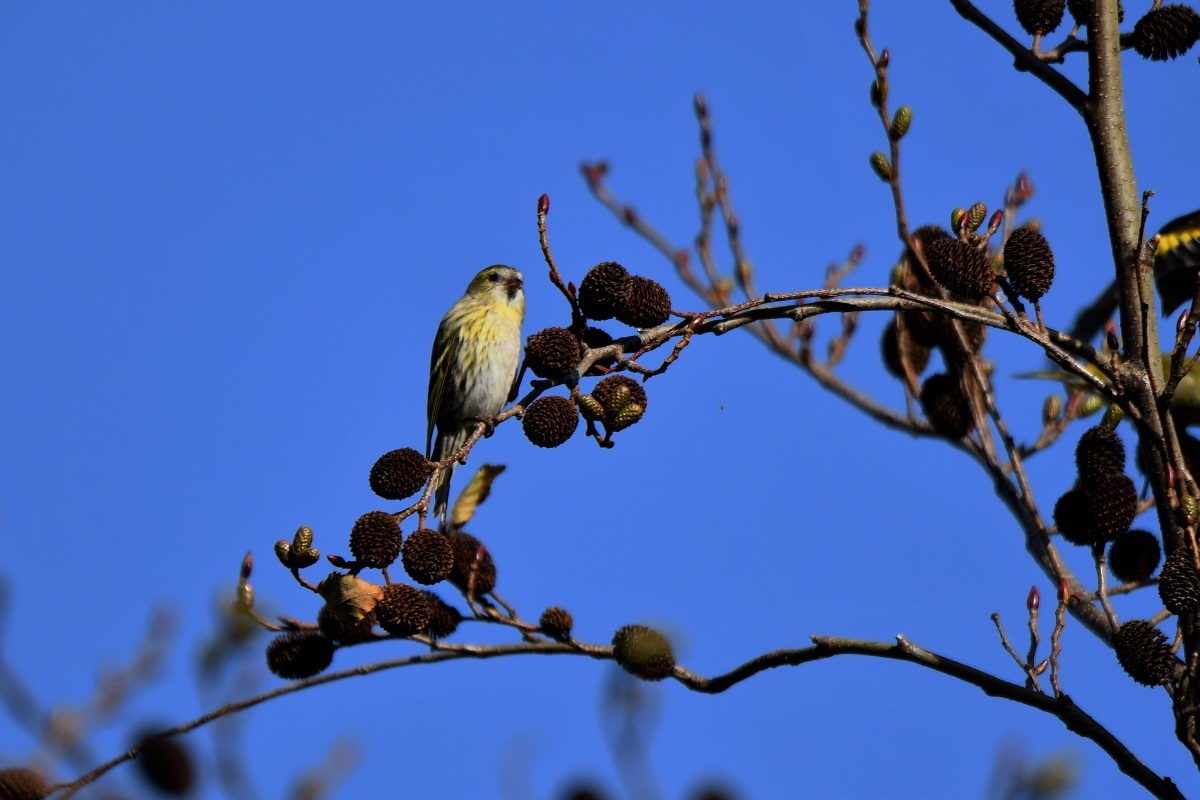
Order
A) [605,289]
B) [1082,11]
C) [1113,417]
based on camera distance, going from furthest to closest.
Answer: [1113,417], [1082,11], [605,289]

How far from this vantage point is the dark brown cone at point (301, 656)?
2734mm

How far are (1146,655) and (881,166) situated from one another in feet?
4.96

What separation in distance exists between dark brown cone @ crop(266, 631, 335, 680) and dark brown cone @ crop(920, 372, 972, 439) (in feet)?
6.28

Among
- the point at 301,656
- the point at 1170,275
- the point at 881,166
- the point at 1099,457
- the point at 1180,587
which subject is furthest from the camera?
the point at 1170,275

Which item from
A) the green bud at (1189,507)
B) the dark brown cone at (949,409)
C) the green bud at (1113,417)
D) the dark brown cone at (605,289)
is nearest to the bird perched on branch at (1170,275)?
the dark brown cone at (949,409)

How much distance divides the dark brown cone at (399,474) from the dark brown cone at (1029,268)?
1.21m

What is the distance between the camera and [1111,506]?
2.81 meters

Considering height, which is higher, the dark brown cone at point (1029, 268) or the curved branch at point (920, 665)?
the dark brown cone at point (1029, 268)

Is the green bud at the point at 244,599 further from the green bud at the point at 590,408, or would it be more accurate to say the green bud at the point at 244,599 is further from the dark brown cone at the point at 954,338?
the dark brown cone at the point at 954,338

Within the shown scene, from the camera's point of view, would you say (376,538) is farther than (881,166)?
No

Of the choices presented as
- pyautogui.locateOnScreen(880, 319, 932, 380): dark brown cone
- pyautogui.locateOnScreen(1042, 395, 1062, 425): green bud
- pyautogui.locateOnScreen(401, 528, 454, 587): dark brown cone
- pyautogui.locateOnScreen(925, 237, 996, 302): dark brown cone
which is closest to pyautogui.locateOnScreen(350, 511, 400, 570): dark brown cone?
pyautogui.locateOnScreen(401, 528, 454, 587): dark brown cone

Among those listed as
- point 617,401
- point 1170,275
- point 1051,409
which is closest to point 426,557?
point 617,401

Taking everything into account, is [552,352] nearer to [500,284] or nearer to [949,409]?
[949,409]

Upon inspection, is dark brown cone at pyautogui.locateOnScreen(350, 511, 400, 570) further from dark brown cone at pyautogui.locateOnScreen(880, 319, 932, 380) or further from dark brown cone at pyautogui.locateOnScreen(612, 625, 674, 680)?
dark brown cone at pyautogui.locateOnScreen(880, 319, 932, 380)
